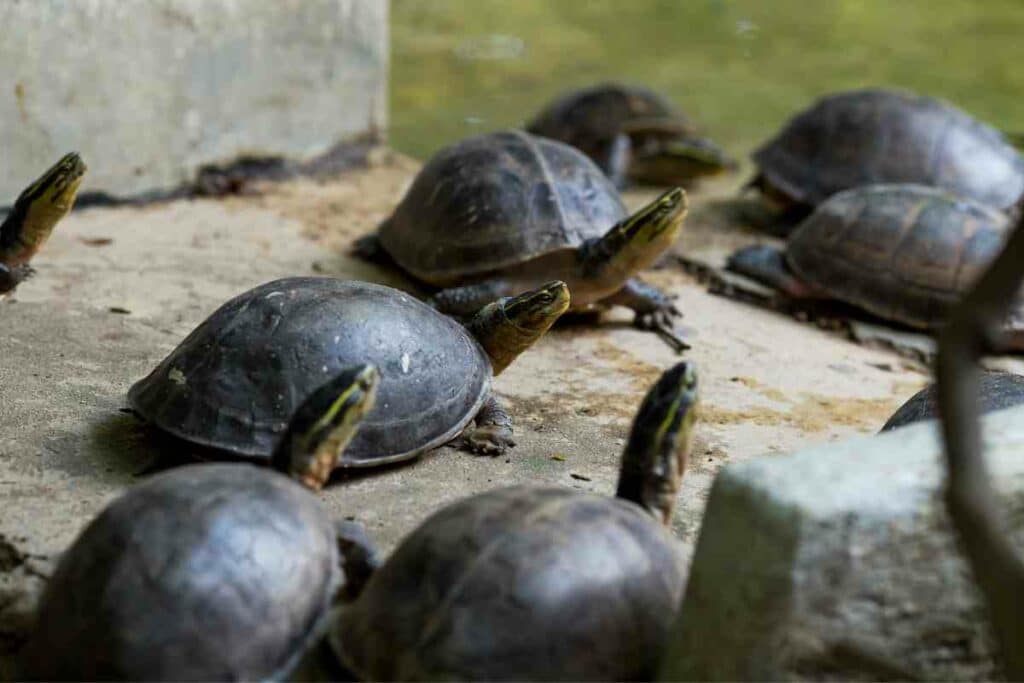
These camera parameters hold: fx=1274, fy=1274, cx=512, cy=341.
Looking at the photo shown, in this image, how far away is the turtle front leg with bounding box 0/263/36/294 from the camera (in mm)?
4652

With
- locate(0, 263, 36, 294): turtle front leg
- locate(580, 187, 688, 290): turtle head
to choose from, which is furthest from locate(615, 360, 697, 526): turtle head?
locate(0, 263, 36, 294): turtle front leg

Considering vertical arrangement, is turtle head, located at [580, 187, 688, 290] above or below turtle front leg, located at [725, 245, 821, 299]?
above

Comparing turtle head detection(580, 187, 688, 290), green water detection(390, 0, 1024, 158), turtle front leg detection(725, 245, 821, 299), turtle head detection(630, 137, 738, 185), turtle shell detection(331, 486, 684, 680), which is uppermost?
turtle shell detection(331, 486, 684, 680)

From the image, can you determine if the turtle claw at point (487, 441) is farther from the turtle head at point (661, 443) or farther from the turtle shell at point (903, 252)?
the turtle shell at point (903, 252)

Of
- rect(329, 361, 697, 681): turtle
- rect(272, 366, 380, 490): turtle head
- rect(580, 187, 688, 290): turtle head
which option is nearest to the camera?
rect(329, 361, 697, 681): turtle

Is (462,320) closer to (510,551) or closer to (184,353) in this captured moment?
(184,353)

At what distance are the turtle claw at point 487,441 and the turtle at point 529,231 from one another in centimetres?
124

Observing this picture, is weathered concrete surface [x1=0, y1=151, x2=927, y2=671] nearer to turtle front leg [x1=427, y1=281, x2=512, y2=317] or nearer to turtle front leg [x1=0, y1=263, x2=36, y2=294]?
turtle front leg [x1=0, y1=263, x2=36, y2=294]

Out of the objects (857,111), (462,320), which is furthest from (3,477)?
(857,111)

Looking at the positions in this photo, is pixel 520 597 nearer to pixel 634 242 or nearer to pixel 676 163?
pixel 634 242

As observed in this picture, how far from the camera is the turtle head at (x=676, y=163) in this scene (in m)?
7.87

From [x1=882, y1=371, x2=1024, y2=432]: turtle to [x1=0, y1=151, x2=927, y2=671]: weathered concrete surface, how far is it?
17.5 inches

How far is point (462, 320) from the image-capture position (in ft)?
16.6

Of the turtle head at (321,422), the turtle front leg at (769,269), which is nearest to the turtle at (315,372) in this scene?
the turtle head at (321,422)
